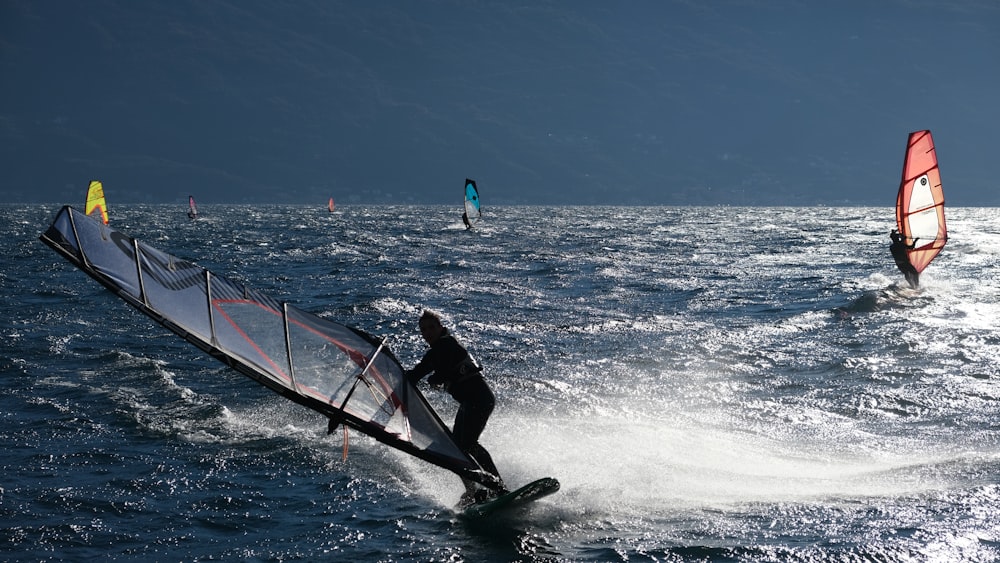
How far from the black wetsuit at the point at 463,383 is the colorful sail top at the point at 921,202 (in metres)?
21.3

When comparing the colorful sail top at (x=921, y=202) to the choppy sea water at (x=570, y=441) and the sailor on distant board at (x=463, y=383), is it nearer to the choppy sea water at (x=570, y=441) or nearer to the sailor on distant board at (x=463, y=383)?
the choppy sea water at (x=570, y=441)

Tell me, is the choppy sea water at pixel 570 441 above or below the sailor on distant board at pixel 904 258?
below

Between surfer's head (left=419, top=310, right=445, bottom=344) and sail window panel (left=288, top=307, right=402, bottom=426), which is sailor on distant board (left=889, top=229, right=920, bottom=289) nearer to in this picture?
surfer's head (left=419, top=310, right=445, bottom=344)

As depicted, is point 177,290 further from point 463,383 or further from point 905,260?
point 905,260

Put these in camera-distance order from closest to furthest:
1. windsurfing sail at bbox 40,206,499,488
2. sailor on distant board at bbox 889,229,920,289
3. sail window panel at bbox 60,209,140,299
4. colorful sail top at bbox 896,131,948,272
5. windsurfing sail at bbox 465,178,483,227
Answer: sail window panel at bbox 60,209,140,299 < windsurfing sail at bbox 40,206,499,488 < sailor on distant board at bbox 889,229,920,289 < colorful sail top at bbox 896,131,948,272 < windsurfing sail at bbox 465,178,483,227

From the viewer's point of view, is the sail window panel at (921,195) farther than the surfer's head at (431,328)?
Yes

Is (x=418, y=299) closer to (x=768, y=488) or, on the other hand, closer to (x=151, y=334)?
(x=151, y=334)

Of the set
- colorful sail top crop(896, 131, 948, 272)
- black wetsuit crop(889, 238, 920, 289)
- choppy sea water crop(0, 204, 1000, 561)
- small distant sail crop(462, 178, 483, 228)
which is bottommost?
choppy sea water crop(0, 204, 1000, 561)

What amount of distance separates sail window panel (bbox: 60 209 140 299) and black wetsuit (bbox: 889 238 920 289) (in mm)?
22322

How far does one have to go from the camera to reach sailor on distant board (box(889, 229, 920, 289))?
25320 mm

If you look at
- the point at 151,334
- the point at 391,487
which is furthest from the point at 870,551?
the point at 151,334

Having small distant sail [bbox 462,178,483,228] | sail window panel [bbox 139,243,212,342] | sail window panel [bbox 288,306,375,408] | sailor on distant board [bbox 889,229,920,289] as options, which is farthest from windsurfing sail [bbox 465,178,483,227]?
sail window panel [bbox 139,243,212,342]

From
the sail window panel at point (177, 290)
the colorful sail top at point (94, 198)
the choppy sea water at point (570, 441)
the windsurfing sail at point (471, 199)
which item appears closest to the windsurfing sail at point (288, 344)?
the sail window panel at point (177, 290)

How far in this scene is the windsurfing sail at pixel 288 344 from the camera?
7.55m
